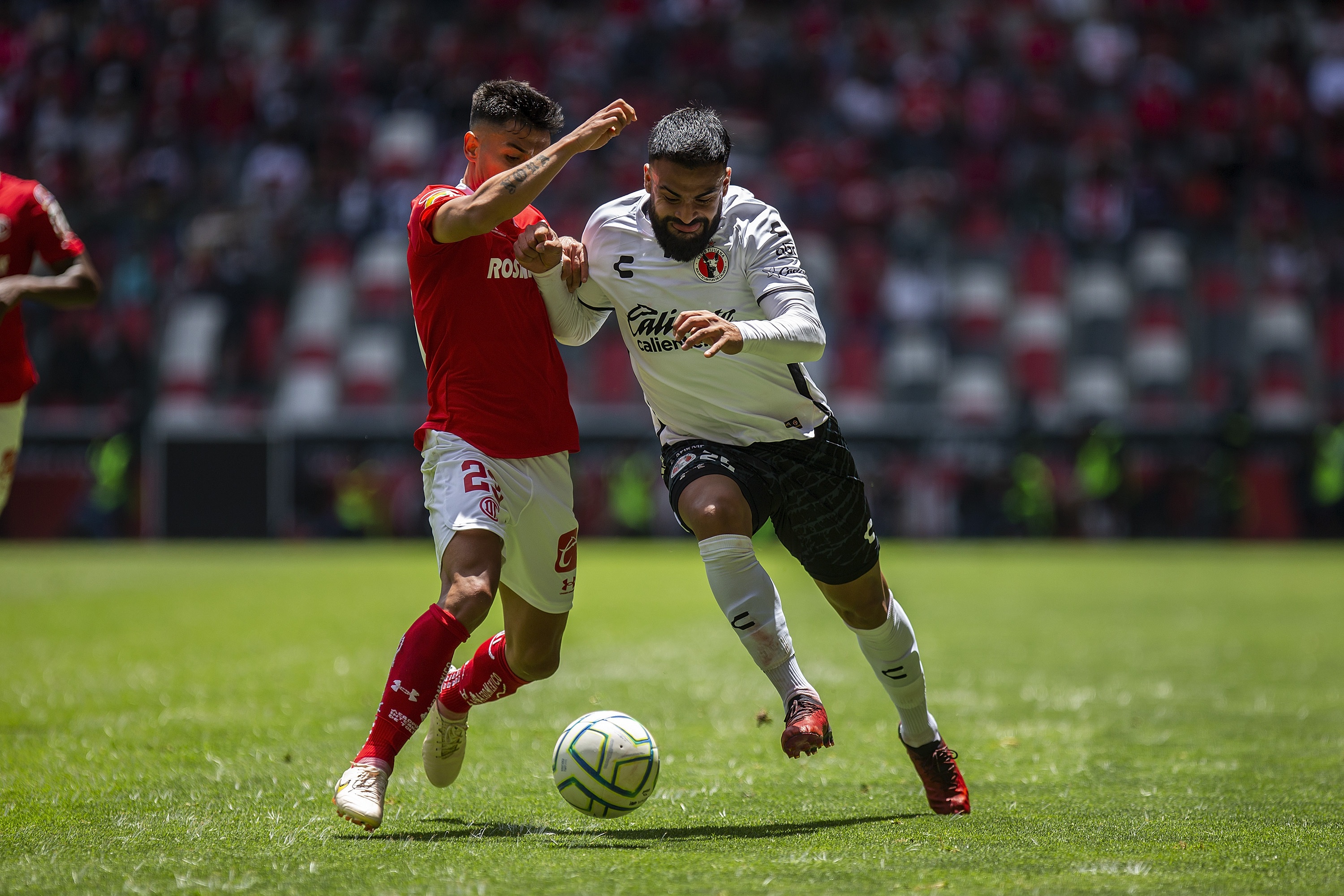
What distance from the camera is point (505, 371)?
4.09 meters

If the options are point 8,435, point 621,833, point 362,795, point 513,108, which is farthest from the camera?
point 8,435

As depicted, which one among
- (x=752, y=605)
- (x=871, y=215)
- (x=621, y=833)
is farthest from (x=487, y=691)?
(x=871, y=215)

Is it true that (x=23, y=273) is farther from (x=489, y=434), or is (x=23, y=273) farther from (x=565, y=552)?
(x=565, y=552)

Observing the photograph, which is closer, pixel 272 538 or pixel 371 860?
pixel 371 860

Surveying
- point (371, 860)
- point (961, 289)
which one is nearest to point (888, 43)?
point (961, 289)

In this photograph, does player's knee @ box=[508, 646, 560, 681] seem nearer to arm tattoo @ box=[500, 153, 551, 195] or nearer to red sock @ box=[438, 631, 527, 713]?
red sock @ box=[438, 631, 527, 713]

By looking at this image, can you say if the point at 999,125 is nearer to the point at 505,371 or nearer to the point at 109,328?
the point at 109,328

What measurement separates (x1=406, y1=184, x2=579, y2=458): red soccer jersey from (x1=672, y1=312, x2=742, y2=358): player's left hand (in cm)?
59

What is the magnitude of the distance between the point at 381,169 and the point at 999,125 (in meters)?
9.75

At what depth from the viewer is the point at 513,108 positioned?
13.7ft

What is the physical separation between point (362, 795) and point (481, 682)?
82cm

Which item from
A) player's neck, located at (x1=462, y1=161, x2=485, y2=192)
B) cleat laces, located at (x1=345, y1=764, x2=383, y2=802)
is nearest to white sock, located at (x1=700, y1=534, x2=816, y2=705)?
cleat laces, located at (x1=345, y1=764, x2=383, y2=802)

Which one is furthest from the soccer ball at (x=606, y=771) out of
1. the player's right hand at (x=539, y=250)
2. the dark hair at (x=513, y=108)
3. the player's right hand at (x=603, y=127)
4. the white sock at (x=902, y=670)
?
the dark hair at (x=513, y=108)

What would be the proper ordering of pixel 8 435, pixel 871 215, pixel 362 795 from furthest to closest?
pixel 871 215
pixel 8 435
pixel 362 795
